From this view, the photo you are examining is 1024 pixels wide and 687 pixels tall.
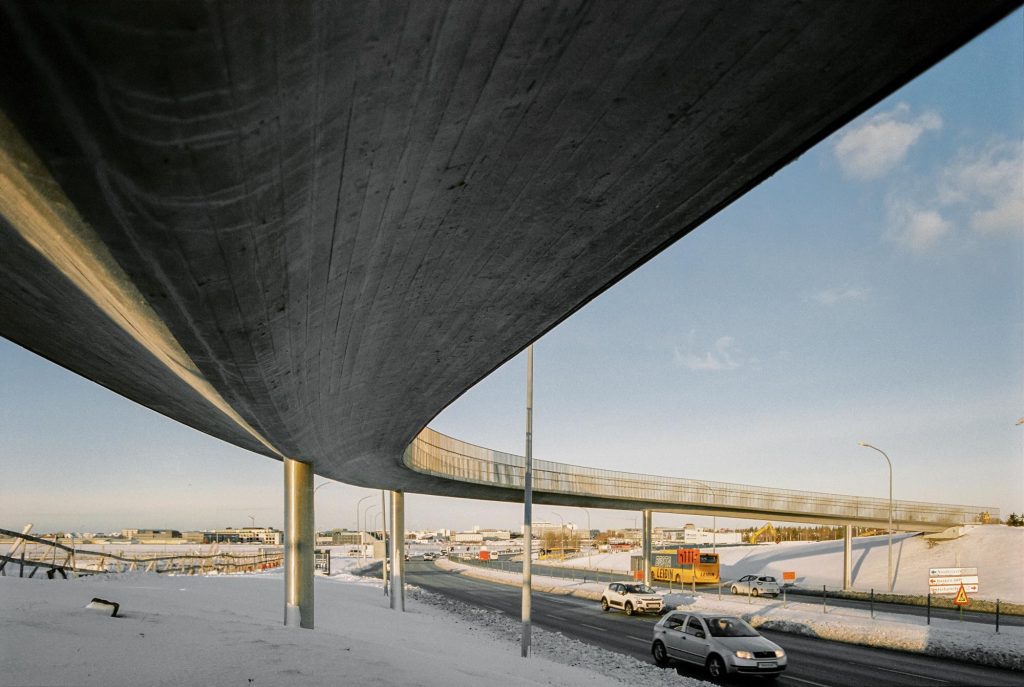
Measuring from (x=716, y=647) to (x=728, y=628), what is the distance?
1.01m

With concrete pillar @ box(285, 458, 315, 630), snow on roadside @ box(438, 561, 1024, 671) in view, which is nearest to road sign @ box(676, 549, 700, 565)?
snow on roadside @ box(438, 561, 1024, 671)

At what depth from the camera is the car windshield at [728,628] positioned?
52.6 ft

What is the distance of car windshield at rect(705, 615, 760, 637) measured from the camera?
16047 millimetres

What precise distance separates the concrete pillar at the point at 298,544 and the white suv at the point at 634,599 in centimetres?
1643

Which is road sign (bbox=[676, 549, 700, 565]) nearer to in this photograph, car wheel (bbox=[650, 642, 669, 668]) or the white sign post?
the white sign post

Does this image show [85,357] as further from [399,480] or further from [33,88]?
[399,480]

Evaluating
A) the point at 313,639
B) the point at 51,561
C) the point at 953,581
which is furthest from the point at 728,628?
the point at 51,561

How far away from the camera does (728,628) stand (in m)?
16.3

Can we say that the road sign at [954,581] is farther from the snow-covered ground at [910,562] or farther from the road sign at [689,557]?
the road sign at [689,557]

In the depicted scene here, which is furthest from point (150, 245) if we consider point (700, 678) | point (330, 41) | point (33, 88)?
point (700, 678)

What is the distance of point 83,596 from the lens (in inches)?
600

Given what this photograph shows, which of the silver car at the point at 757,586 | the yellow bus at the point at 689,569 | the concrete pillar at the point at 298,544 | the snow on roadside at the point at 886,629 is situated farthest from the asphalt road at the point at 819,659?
the yellow bus at the point at 689,569

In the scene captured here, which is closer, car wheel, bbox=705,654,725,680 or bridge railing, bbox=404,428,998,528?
car wheel, bbox=705,654,725,680

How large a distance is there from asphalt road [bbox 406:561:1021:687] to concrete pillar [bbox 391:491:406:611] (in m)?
5.14
